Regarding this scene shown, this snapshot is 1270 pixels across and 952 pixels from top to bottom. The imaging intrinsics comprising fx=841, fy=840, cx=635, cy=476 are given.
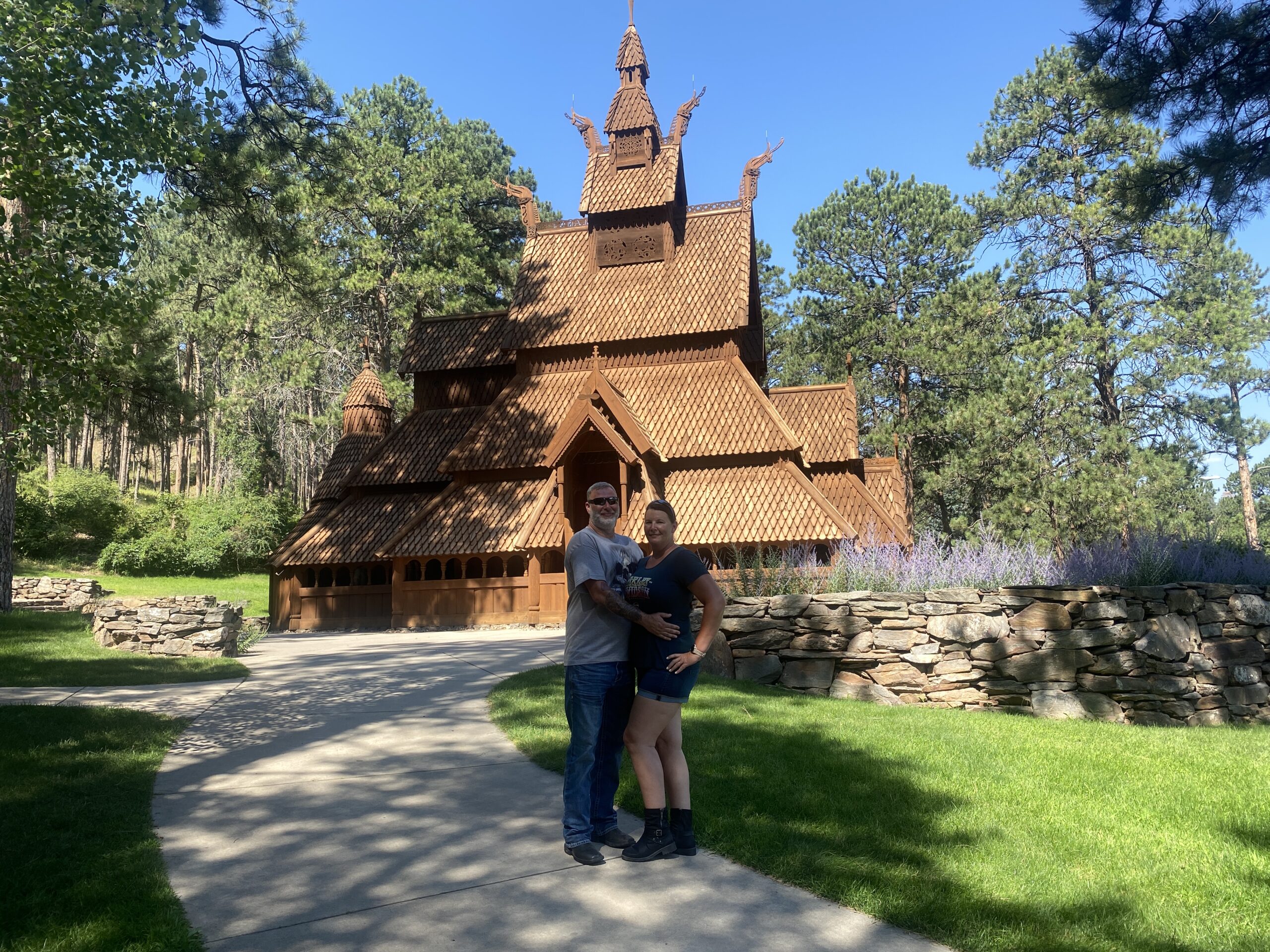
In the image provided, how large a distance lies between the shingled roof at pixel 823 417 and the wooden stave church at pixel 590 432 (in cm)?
6

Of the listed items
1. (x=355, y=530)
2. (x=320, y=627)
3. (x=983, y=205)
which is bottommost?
(x=320, y=627)

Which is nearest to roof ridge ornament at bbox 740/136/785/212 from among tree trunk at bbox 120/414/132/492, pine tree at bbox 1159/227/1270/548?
pine tree at bbox 1159/227/1270/548

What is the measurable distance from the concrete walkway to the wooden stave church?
1238 centimetres

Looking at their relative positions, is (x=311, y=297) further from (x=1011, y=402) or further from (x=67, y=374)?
(x=1011, y=402)

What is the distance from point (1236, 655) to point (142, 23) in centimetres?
1389

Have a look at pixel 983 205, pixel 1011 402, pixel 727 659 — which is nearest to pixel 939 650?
pixel 727 659

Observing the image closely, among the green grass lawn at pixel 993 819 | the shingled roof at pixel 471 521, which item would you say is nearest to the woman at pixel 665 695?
the green grass lawn at pixel 993 819

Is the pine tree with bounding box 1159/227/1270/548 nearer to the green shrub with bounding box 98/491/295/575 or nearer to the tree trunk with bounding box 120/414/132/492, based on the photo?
the green shrub with bounding box 98/491/295/575

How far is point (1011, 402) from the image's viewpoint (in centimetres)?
2891

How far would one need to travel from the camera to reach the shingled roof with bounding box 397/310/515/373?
83.1 feet

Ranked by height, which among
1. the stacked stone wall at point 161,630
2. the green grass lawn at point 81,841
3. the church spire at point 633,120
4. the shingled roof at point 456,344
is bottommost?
the green grass lawn at point 81,841

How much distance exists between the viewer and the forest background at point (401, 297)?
8.65 meters

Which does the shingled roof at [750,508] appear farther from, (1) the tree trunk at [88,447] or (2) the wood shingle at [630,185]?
(1) the tree trunk at [88,447]

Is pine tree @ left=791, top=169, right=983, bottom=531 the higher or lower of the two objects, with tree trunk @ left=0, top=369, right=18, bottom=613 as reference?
higher
